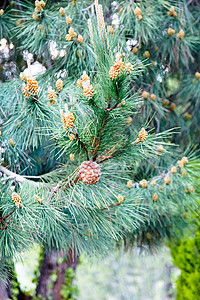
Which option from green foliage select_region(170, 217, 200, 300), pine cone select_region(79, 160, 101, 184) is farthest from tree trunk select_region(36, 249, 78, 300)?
pine cone select_region(79, 160, 101, 184)

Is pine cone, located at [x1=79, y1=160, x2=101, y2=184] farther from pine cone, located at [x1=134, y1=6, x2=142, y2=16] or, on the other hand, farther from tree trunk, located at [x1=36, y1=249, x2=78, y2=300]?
tree trunk, located at [x1=36, y1=249, x2=78, y2=300]

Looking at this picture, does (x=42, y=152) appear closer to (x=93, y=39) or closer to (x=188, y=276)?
(x=93, y=39)

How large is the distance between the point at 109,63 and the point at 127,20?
84 cm

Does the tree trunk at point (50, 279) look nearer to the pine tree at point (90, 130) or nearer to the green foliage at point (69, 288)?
the green foliage at point (69, 288)

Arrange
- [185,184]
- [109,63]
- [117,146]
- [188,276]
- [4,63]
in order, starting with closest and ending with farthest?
[109,63], [117,146], [185,184], [4,63], [188,276]

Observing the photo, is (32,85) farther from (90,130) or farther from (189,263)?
(189,263)

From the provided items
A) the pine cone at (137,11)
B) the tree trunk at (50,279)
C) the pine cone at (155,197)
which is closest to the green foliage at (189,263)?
the pine cone at (155,197)

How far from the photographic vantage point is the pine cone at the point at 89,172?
755 mm

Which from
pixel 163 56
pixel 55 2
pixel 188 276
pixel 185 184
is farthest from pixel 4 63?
pixel 188 276

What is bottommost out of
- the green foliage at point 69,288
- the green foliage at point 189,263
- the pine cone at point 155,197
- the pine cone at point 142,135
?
the green foliage at point 69,288

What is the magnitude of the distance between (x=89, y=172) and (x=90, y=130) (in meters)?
0.10

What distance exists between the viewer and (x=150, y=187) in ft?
4.61

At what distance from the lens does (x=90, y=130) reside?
76 cm

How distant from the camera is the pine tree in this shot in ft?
2.48
